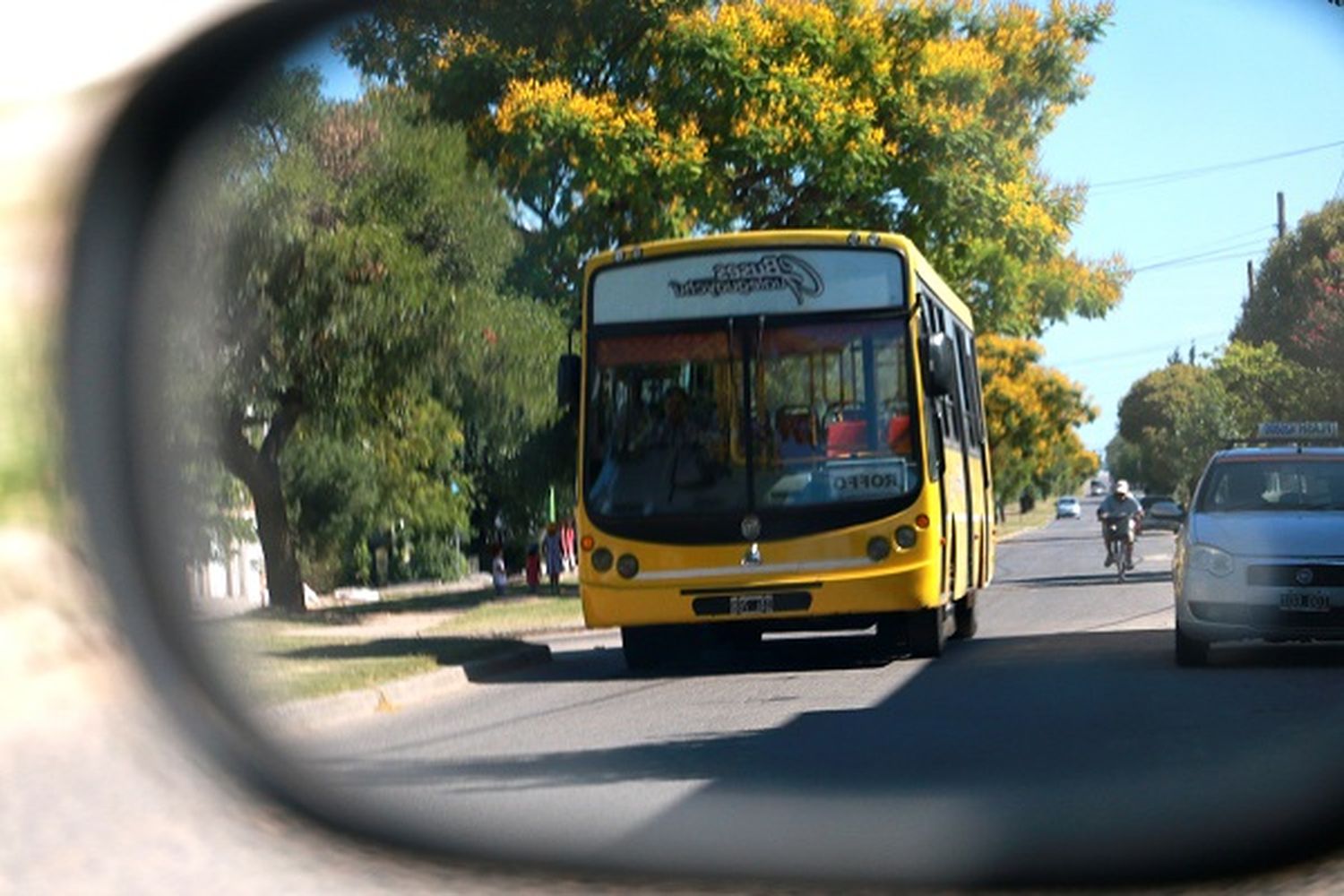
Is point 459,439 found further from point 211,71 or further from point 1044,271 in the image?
point 211,71

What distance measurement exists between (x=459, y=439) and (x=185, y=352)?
232 inches

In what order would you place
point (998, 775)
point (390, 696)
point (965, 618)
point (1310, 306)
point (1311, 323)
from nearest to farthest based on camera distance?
point (998, 775) → point (390, 696) → point (965, 618) → point (1311, 323) → point (1310, 306)

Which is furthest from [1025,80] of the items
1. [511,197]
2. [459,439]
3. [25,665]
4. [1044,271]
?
[25,665]

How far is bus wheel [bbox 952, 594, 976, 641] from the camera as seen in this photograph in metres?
17.6

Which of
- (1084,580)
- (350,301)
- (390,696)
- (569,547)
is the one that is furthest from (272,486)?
(569,547)

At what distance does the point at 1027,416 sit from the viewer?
1077 inches

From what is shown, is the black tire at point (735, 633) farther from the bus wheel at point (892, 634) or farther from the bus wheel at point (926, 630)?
A: the bus wheel at point (926, 630)

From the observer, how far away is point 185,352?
1983 cm

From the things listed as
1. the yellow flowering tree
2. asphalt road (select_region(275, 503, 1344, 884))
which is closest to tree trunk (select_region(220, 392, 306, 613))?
the yellow flowering tree

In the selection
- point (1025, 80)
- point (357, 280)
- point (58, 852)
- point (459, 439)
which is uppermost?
point (1025, 80)

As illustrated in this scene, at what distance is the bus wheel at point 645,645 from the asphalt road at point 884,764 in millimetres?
288

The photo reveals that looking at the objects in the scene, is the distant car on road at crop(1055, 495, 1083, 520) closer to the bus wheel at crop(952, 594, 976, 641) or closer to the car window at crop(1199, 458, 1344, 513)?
the bus wheel at crop(952, 594, 976, 641)

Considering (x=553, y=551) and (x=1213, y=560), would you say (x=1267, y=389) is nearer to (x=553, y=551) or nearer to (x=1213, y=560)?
(x=553, y=551)

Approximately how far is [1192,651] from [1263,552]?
1074 millimetres
